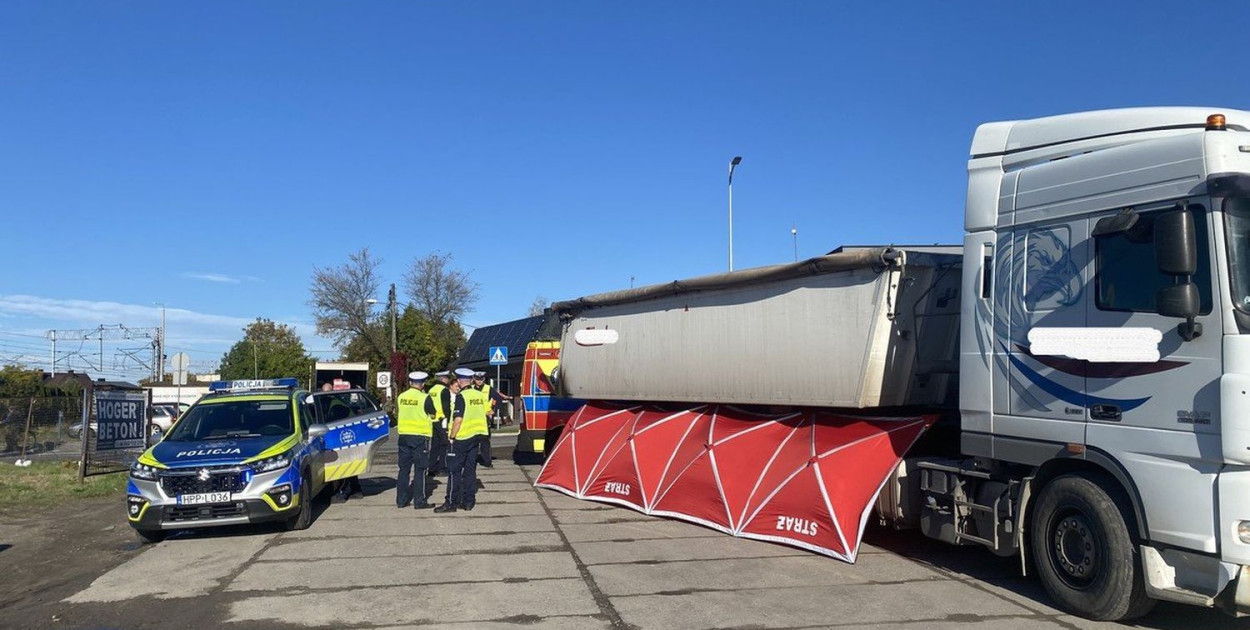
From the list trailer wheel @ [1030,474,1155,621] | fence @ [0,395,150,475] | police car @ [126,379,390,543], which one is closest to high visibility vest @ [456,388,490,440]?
police car @ [126,379,390,543]

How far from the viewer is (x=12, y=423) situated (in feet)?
65.7

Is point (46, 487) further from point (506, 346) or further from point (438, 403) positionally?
point (506, 346)

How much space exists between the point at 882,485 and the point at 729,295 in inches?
128

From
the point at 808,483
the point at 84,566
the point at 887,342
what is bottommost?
the point at 84,566

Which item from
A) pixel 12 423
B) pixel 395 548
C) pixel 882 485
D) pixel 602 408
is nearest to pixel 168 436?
pixel 395 548

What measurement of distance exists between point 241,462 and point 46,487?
24.3 ft

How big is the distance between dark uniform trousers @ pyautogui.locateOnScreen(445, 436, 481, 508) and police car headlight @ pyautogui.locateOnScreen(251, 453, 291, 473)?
2306 millimetres

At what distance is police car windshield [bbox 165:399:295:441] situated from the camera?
10852mm

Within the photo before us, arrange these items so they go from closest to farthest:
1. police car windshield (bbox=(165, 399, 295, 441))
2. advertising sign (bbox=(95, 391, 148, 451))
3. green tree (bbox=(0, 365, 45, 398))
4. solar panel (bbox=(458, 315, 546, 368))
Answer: police car windshield (bbox=(165, 399, 295, 441)) < advertising sign (bbox=(95, 391, 148, 451)) < green tree (bbox=(0, 365, 45, 398)) < solar panel (bbox=(458, 315, 546, 368))

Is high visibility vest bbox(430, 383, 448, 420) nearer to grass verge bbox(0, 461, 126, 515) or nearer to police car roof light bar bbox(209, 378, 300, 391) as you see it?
police car roof light bar bbox(209, 378, 300, 391)

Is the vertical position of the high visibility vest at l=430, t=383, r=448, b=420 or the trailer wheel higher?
the high visibility vest at l=430, t=383, r=448, b=420

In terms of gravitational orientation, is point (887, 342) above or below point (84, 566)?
above

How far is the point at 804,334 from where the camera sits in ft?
31.1

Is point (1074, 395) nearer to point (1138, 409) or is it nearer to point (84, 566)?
point (1138, 409)
